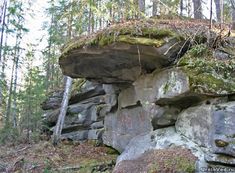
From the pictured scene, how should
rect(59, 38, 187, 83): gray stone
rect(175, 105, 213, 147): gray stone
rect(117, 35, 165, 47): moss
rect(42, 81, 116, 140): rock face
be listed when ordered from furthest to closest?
rect(42, 81, 116, 140): rock face < rect(59, 38, 187, 83): gray stone < rect(117, 35, 165, 47): moss < rect(175, 105, 213, 147): gray stone

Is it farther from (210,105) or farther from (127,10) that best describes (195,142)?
(127,10)

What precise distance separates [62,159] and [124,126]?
2.69 m

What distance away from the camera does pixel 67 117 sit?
48.5 feet

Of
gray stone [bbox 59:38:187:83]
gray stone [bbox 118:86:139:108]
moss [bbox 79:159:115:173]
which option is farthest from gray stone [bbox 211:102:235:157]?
moss [bbox 79:159:115:173]

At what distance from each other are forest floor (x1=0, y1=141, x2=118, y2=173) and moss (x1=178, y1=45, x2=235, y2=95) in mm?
3834

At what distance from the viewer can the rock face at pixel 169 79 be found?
5.60 m

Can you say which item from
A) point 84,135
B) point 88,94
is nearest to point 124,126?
point 84,135

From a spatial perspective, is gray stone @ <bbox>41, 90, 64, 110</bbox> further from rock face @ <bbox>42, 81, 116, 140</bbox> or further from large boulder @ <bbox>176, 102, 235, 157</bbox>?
large boulder @ <bbox>176, 102, 235, 157</bbox>

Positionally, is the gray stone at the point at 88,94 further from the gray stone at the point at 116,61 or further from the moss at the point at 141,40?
the moss at the point at 141,40

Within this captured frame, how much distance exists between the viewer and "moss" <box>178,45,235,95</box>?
563 centimetres

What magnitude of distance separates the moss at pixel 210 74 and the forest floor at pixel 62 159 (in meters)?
3.83

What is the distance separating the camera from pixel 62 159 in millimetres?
→ 10172

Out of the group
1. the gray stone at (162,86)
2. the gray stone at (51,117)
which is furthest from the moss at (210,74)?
the gray stone at (51,117)

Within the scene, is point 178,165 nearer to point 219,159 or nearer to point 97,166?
point 219,159
